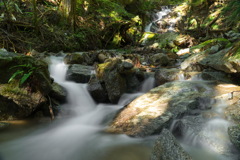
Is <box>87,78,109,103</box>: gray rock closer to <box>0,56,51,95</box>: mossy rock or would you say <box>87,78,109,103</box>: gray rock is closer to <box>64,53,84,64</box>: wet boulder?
<box>0,56,51,95</box>: mossy rock

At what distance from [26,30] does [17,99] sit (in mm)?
4914

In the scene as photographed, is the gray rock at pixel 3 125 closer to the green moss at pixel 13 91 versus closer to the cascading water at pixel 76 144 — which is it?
the cascading water at pixel 76 144

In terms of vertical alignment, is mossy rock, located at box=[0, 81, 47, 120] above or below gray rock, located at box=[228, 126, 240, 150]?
above

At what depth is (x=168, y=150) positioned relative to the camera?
5.70ft

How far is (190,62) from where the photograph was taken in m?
6.25

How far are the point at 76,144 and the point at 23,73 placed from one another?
6.24ft

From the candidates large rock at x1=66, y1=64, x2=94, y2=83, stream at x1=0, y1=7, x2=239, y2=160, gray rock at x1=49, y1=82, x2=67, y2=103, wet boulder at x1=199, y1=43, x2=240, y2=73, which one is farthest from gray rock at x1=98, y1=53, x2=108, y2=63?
wet boulder at x1=199, y1=43, x2=240, y2=73

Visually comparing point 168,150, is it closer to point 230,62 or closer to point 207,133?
point 207,133

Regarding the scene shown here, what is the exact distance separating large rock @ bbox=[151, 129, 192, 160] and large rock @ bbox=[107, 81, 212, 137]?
928 millimetres

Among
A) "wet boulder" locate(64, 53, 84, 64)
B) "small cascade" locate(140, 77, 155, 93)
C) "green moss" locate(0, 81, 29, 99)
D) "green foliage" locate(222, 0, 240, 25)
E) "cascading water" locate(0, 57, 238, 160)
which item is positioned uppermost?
"green foliage" locate(222, 0, 240, 25)

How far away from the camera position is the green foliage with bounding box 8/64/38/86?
319 cm

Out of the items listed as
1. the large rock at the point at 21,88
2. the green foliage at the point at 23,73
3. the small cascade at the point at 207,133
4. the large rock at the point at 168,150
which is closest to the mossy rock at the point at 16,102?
the large rock at the point at 21,88

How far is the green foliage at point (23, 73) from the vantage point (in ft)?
10.5

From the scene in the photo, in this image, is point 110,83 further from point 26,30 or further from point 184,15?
point 184,15
